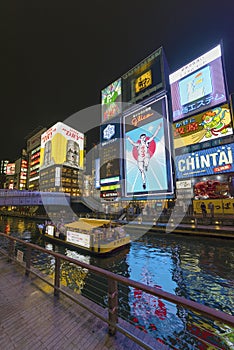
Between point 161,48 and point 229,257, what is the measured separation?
1852 inches

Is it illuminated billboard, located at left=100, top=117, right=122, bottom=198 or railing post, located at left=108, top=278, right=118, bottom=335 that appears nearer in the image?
railing post, located at left=108, top=278, right=118, bottom=335

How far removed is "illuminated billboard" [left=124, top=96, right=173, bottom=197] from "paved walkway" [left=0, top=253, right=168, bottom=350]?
26.0m

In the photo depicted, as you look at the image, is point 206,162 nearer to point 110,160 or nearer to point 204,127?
point 204,127

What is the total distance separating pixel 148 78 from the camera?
40875 millimetres

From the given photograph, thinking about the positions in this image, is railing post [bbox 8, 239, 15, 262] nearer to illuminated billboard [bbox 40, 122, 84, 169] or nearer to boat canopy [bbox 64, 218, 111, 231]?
boat canopy [bbox 64, 218, 111, 231]

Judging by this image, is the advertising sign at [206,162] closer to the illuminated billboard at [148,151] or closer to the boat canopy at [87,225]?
the illuminated billboard at [148,151]

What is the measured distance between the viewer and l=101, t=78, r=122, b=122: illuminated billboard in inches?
2033

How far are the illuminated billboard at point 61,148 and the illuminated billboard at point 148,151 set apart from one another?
61.0 m

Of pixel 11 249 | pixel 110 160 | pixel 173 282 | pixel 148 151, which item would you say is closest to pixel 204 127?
pixel 148 151

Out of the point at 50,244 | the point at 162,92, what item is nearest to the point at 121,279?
the point at 50,244

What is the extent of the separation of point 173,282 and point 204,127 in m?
22.9

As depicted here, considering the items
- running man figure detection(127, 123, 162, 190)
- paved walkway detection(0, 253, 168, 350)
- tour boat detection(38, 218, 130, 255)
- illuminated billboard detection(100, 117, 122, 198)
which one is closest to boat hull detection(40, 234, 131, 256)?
tour boat detection(38, 218, 130, 255)

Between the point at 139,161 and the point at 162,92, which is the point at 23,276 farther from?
the point at 162,92

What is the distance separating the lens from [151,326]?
471 cm
